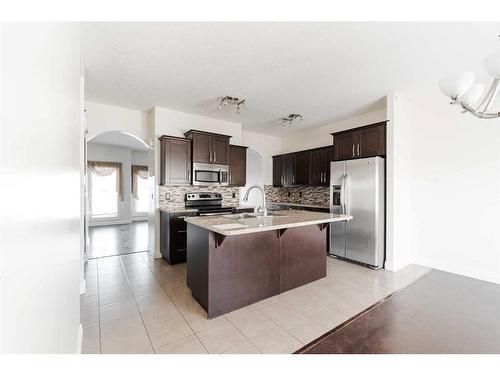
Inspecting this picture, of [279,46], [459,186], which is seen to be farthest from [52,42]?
[459,186]

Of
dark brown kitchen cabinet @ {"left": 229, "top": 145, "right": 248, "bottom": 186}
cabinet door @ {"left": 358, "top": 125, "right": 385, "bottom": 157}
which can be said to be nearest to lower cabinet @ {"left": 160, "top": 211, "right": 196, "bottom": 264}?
dark brown kitchen cabinet @ {"left": 229, "top": 145, "right": 248, "bottom": 186}

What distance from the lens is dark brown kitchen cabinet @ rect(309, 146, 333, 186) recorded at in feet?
16.0

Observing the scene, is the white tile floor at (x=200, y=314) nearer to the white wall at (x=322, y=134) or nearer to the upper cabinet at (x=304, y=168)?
the upper cabinet at (x=304, y=168)

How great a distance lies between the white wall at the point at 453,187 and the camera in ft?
10.4

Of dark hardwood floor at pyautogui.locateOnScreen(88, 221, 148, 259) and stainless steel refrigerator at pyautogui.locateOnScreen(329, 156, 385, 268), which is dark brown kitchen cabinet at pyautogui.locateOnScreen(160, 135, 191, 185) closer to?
dark hardwood floor at pyautogui.locateOnScreen(88, 221, 148, 259)

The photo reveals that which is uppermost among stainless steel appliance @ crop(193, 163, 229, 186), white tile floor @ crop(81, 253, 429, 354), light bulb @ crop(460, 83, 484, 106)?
light bulb @ crop(460, 83, 484, 106)

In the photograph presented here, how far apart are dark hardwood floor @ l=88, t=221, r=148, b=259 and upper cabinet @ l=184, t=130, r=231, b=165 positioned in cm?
237

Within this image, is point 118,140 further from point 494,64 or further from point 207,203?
point 494,64

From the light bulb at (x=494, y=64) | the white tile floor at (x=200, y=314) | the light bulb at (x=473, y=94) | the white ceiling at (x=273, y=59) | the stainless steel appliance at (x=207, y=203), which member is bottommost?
the white tile floor at (x=200, y=314)

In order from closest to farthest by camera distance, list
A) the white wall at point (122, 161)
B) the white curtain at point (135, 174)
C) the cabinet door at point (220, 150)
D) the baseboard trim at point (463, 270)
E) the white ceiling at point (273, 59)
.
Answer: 1. the white ceiling at point (273, 59)
2. the baseboard trim at point (463, 270)
3. the cabinet door at point (220, 150)
4. the white wall at point (122, 161)
5. the white curtain at point (135, 174)

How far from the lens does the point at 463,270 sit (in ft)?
11.1

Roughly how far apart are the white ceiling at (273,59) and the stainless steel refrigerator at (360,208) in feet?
3.89

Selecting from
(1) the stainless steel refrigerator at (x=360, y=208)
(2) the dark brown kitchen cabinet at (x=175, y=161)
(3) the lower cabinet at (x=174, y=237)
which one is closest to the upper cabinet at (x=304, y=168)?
(1) the stainless steel refrigerator at (x=360, y=208)

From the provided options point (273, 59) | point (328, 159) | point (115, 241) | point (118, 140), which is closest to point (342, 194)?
point (328, 159)
